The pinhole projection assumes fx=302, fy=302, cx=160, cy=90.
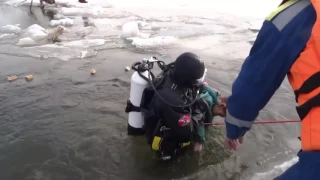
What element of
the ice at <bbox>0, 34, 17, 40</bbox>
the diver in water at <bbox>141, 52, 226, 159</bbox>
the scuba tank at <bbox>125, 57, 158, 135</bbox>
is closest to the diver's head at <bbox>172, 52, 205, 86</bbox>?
the diver in water at <bbox>141, 52, 226, 159</bbox>

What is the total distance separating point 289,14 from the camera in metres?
1.36

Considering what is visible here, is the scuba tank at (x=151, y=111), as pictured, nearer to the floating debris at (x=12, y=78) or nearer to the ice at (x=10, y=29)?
the floating debris at (x=12, y=78)

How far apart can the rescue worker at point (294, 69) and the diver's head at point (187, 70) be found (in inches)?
53.5

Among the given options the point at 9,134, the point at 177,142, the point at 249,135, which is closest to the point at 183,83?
the point at 177,142

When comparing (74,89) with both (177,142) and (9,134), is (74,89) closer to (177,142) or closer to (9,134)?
(9,134)

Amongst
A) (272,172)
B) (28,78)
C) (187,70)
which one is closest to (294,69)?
(187,70)

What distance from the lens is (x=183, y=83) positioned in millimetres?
3029

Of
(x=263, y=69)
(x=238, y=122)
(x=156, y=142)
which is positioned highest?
(x=263, y=69)

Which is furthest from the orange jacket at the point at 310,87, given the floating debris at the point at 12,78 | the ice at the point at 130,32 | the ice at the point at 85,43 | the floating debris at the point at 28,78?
the ice at the point at 130,32

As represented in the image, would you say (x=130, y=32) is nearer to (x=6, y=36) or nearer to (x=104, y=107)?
(x=6, y=36)

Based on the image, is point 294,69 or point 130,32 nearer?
point 294,69

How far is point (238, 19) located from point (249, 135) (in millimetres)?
6344

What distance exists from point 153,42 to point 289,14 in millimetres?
5756

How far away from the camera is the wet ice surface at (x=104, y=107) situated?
331 centimetres
